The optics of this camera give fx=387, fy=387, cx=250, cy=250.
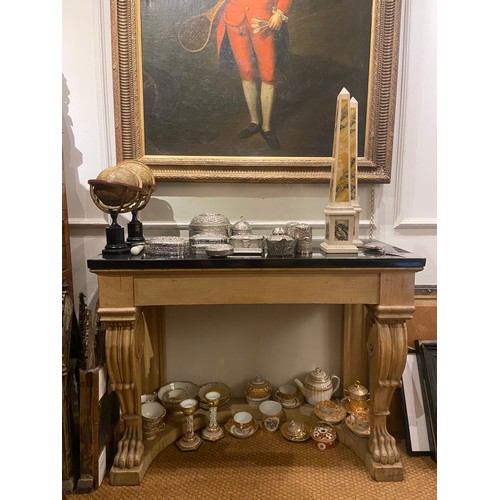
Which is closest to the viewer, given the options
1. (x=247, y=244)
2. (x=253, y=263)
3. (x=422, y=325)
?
(x=253, y=263)

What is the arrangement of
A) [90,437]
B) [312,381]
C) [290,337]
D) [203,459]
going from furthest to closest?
[290,337] < [312,381] < [203,459] < [90,437]

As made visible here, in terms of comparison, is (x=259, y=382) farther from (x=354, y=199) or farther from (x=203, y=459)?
(x=354, y=199)

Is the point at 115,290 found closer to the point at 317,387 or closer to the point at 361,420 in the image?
the point at 317,387

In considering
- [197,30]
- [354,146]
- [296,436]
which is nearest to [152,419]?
[296,436]

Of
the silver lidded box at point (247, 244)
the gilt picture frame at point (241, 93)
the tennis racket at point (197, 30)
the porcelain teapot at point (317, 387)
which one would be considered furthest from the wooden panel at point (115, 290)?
the tennis racket at point (197, 30)

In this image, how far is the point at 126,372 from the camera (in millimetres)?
1420

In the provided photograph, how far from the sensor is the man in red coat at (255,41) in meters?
1.73

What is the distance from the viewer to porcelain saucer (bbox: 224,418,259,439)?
1720mm

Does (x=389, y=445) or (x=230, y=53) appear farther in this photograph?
(x=230, y=53)

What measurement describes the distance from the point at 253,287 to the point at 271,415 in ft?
2.41

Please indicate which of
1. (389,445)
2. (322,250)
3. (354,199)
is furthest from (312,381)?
(354,199)

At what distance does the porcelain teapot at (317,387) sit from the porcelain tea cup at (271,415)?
0.15 m

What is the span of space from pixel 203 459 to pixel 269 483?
0.30 meters

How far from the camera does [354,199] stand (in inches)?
59.6
